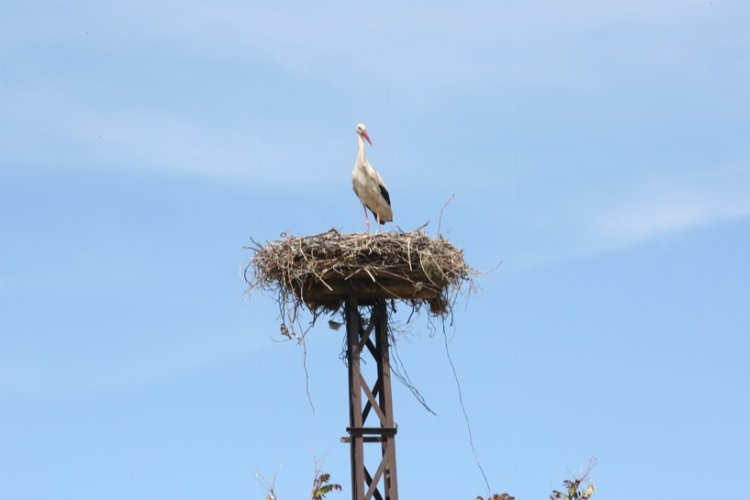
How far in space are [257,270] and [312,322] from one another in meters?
0.75

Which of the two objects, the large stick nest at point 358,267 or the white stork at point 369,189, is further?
the white stork at point 369,189

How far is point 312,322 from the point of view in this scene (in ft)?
48.6

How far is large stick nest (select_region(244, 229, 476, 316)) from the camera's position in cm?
1416

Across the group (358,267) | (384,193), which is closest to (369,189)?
(384,193)

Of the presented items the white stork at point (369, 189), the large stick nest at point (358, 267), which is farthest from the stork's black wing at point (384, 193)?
the large stick nest at point (358, 267)

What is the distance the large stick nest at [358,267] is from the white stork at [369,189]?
9.77 feet

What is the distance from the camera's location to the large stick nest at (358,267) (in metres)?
14.2

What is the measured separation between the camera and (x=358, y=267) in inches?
558

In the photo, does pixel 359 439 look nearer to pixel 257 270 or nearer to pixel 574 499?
pixel 257 270

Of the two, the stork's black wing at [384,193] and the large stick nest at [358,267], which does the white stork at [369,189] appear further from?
the large stick nest at [358,267]

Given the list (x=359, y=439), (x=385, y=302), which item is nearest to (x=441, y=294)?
(x=385, y=302)

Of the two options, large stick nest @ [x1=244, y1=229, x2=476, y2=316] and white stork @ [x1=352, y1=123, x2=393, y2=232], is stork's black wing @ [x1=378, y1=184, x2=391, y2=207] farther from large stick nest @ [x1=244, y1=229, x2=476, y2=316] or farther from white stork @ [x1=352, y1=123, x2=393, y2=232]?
large stick nest @ [x1=244, y1=229, x2=476, y2=316]

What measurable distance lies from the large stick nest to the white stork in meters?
2.98

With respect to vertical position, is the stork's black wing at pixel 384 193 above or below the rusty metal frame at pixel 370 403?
above
